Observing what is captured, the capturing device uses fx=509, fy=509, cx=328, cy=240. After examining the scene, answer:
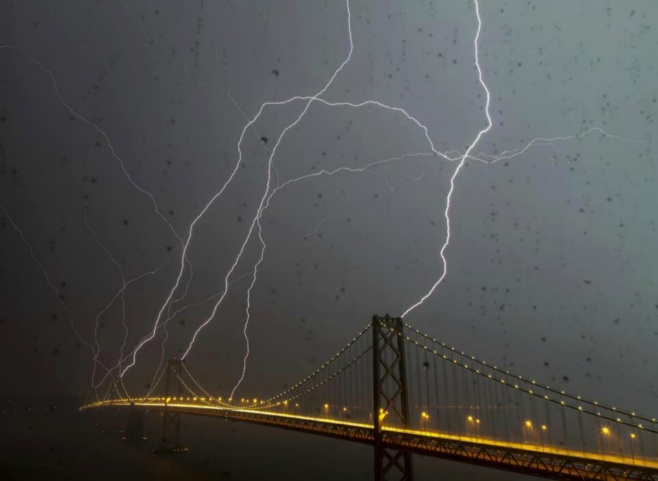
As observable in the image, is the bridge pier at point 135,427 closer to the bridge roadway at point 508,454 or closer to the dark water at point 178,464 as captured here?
the dark water at point 178,464

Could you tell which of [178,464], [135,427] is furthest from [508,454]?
[135,427]

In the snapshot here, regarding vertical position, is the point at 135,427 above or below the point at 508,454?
below

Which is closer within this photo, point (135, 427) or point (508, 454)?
point (508, 454)

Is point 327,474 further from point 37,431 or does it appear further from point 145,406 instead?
point 37,431

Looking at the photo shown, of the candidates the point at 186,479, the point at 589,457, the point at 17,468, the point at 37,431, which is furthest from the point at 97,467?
the point at 37,431

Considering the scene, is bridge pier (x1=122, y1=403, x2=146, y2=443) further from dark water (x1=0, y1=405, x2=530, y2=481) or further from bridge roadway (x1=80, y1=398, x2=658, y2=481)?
bridge roadway (x1=80, y1=398, x2=658, y2=481)

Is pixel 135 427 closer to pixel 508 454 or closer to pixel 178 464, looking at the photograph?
pixel 178 464

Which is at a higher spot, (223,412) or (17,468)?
(223,412)

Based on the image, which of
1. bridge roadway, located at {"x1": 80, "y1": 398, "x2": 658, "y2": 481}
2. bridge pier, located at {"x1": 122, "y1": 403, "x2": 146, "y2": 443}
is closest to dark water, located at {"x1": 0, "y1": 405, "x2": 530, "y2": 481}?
bridge pier, located at {"x1": 122, "y1": 403, "x2": 146, "y2": 443}

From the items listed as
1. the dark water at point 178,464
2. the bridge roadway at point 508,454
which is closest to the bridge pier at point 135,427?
the dark water at point 178,464

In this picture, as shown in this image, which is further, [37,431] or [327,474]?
[37,431]

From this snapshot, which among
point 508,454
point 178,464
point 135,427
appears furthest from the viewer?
point 135,427
